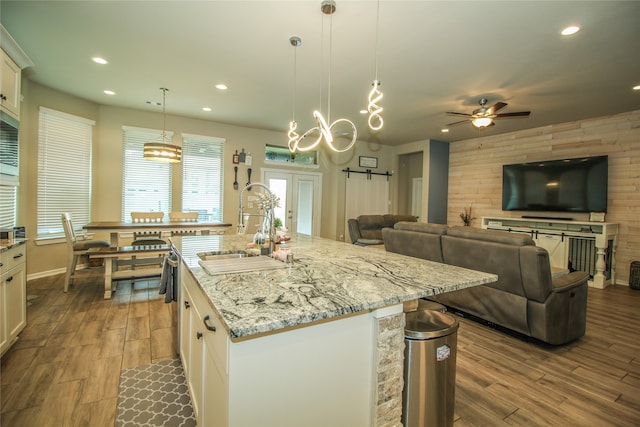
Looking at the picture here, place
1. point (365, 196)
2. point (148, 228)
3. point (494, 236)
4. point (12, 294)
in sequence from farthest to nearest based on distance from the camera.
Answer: point (365, 196) < point (148, 228) < point (494, 236) < point (12, 294)

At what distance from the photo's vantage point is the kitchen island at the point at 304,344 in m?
1.01

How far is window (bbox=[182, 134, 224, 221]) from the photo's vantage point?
19.5 feet

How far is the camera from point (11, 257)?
7.58 ft

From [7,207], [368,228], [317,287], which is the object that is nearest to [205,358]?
[317,287]

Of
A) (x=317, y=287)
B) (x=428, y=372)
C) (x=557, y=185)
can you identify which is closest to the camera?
(x=317, y=287)

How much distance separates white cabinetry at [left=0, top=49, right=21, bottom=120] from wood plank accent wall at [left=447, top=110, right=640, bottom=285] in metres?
7.93

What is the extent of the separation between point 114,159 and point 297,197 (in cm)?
367

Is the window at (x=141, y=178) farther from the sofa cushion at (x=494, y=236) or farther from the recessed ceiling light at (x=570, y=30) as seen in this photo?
the recessed ceiling light at (x=570, y=30)

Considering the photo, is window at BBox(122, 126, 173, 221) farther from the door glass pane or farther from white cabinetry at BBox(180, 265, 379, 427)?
white cabinetry at BBox(180, 265, 379, 427)

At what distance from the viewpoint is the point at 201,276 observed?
1.51 metres

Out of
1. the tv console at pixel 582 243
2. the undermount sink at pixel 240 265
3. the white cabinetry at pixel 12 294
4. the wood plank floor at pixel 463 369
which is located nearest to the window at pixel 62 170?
the wood plank floor at pixel 463 369

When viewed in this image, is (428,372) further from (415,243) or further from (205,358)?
(415,243)

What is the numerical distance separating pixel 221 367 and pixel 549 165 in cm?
686

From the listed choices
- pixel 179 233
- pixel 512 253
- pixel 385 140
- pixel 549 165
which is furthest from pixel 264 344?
pixel 385 140
